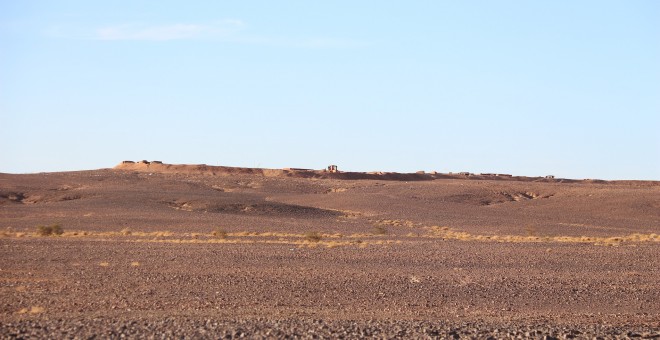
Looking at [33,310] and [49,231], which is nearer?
[33,310]

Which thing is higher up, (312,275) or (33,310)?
(312,275)

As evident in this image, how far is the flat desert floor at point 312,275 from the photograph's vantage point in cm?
1727

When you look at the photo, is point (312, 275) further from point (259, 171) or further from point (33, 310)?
point (259, 171)

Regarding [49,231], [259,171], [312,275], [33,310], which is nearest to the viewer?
[33,310]

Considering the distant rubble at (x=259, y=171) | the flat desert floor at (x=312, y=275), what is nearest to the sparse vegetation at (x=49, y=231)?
the flat desert floor at (x=312, y=275)

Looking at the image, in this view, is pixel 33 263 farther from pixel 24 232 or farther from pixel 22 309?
pixel 24 232

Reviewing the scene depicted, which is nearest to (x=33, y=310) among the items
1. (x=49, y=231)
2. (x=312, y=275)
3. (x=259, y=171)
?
(x=312, y=275)

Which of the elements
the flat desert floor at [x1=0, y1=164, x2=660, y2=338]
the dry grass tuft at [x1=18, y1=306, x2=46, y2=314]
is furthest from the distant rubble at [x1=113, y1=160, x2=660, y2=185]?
the dry grass tuft at [x1=18, y1=306, x2=46, y2=314]

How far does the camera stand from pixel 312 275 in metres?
26.0

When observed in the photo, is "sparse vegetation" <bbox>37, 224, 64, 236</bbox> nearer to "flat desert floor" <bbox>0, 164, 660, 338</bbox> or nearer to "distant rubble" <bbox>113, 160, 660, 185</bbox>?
"flat desert floor" <bbox>0, 164, 660, 338</bbox>

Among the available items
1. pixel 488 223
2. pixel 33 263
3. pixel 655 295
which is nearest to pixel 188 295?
pixel 33 263

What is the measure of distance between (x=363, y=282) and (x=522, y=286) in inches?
154

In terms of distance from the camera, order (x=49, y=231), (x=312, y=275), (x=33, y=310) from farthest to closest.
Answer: (x=49, y=231), (x=312, y=275), (x=33, y=310)

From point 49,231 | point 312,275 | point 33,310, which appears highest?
point 312,275
